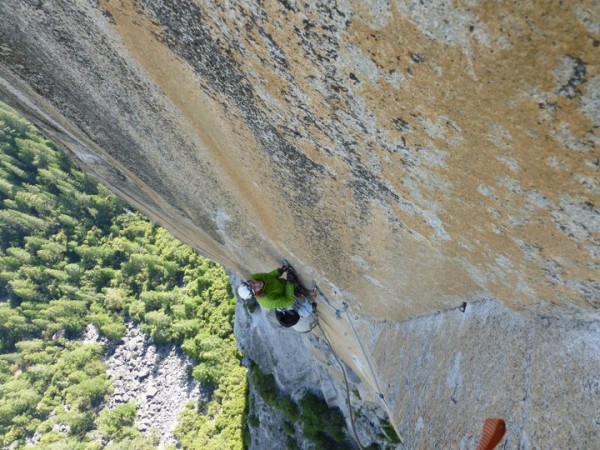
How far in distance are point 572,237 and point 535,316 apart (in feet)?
2.82

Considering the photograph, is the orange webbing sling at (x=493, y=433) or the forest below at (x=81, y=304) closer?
the orange webbing sling at (x=493, y=433)

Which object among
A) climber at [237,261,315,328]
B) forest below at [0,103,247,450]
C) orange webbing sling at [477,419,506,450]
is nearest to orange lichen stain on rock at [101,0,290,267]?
climber at [237,261,315,328]

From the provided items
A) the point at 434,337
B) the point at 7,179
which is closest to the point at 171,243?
the point at 7,179

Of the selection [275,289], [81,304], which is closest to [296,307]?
[275,289]

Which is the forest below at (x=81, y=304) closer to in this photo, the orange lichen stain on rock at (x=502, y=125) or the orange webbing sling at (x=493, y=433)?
the orange webbing sling at (x=493, y=433)

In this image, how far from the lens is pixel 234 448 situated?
1930cm

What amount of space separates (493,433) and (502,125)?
1551mm

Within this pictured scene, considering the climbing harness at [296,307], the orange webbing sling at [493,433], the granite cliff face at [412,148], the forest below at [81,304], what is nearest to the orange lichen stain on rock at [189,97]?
the granite cliff face at [412,148]

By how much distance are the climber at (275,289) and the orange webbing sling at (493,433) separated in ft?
11.3

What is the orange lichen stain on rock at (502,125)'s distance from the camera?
146cm

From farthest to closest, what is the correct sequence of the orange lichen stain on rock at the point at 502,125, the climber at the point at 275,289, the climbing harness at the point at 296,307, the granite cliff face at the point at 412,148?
the climbing harness at the point at 296,307
the climber at the point at 275,289
the granite cliff face at the point at 412,148
the orange lichen stain on rock at the point at 502,125

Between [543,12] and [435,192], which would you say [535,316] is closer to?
[435,192]

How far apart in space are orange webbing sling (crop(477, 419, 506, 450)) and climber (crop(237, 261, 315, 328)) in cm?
344

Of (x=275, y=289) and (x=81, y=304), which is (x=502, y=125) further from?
(x=81, y=304)
